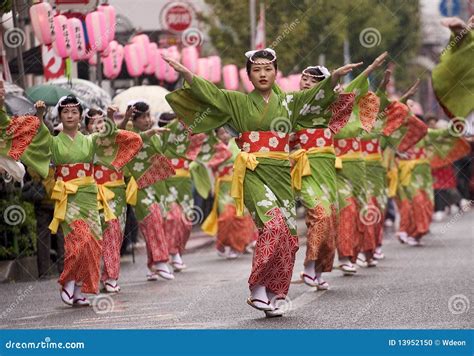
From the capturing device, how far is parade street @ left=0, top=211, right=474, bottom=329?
10.3 meters

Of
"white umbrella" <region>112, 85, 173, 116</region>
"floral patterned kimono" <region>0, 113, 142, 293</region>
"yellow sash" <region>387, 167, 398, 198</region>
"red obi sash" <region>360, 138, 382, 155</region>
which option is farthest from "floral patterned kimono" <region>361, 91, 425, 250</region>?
"white umbrella" <region>112, 85, 173, 116</region>

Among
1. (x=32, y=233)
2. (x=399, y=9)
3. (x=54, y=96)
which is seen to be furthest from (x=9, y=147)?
(x=399, y=9)

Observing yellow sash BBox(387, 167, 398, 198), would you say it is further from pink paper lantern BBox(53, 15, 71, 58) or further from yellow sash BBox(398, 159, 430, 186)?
pink paper lantern BBox(53, 15, 71, 58)

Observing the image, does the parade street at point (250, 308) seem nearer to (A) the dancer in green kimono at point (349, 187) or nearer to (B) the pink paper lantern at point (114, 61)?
(A) the dancer in green kimono at point (349, 187)

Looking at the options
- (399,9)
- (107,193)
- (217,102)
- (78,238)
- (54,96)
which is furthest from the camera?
(399,9)

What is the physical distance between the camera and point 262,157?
421 inches

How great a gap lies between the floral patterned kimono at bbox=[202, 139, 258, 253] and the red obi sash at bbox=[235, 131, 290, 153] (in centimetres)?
799

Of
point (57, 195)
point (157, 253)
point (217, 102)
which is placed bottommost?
point (157, 253)

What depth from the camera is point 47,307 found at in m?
12.5

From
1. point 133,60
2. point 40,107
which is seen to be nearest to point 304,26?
point 133,60

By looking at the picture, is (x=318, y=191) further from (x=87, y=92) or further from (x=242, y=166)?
(x=87, y=92)

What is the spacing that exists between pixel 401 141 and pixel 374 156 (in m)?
1.14

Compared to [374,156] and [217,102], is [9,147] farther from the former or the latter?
[374,156]

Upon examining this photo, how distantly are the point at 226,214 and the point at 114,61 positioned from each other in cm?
528
